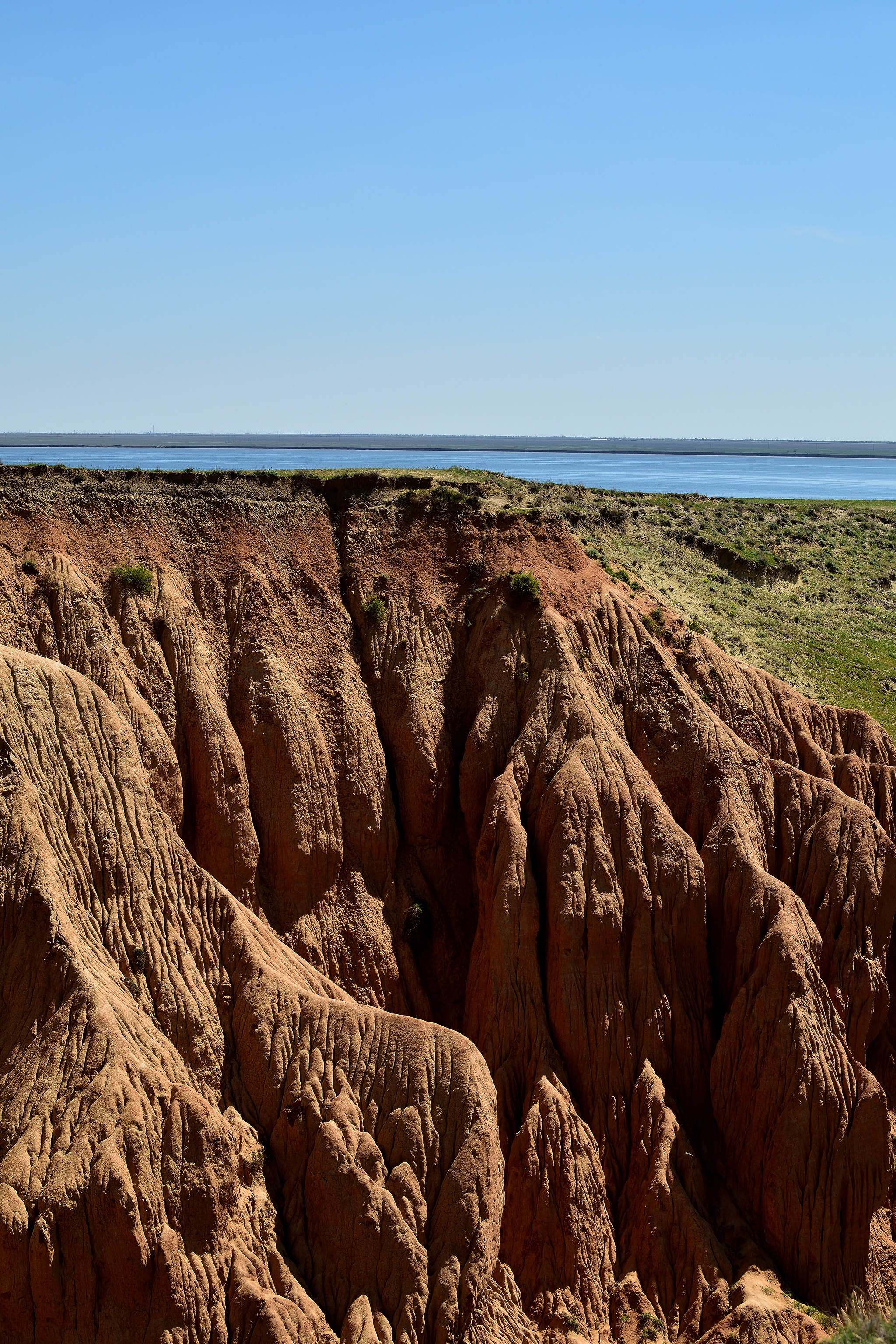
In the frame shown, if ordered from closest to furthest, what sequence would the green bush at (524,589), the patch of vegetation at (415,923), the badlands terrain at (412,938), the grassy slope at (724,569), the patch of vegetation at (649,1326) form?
the badlands terrain at (412,938), the patch of vegetation at (649,1326), the patch of vegetation at (415,923), the green bush at (524,589), the grassy slope at (724,569)

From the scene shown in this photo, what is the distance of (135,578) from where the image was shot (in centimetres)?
2434

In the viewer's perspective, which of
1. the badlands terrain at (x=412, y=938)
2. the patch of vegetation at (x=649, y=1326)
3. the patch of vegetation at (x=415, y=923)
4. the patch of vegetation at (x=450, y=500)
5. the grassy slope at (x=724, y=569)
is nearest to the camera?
the badlands terrain at (x=412, y=938)

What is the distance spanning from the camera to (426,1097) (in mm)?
18922

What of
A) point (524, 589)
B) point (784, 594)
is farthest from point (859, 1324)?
point (784, 594)

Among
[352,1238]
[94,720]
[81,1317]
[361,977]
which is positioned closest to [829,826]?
[361,977]

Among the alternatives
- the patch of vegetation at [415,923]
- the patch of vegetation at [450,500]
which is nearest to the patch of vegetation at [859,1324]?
the patch of vegetation at [415,923]

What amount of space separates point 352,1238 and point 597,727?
12.2m

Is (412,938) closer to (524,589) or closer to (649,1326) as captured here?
(649,1326)

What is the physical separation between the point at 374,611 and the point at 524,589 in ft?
12.5

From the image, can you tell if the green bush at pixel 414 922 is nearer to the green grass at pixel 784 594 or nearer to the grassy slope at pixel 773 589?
the green grass at pixel 784 594

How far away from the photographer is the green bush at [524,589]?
90.5ft

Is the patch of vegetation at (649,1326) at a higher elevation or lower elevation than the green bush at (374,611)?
lower

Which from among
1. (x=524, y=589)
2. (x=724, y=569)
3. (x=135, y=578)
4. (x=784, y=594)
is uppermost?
(x=135, y=578)

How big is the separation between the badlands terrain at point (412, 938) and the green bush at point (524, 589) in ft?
0.55
